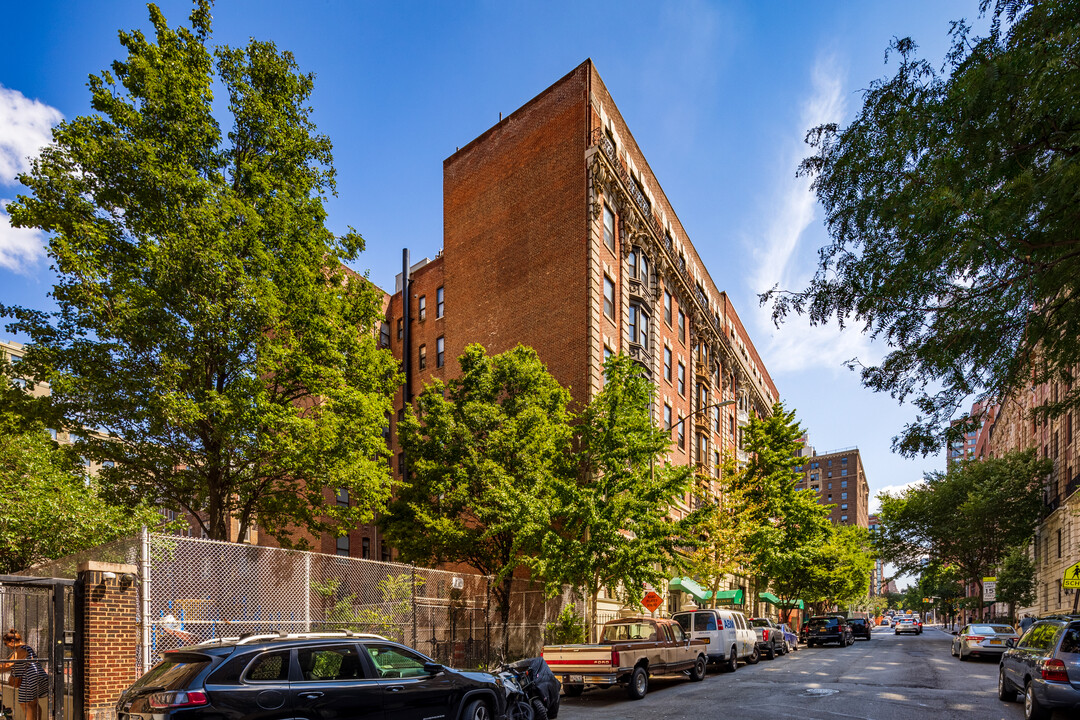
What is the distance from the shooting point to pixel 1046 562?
4238 centimetres

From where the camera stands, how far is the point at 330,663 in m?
7.85

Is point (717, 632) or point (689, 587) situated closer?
point (717, 632)

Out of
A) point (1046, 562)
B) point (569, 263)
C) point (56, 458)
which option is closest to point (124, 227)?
point (56, 458)

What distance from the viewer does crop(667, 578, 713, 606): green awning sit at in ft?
100

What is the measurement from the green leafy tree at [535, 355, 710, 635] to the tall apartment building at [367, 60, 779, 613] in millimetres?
4614

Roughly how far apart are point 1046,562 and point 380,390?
42930 millimetres

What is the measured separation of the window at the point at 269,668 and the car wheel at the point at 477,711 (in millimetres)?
2644

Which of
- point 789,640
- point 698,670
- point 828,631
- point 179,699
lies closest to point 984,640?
point 789,640

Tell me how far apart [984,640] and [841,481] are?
139m

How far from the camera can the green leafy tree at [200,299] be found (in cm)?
1400

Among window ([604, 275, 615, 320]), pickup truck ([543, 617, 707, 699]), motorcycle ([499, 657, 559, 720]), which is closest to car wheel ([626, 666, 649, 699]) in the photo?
pickup truck ([543, 617, 707, 699])

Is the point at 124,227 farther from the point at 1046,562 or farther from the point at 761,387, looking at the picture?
the point at 761,387

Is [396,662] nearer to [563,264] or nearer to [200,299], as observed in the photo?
[200,299]

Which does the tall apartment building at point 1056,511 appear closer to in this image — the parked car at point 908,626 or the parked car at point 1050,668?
the parked car at point 908,626
